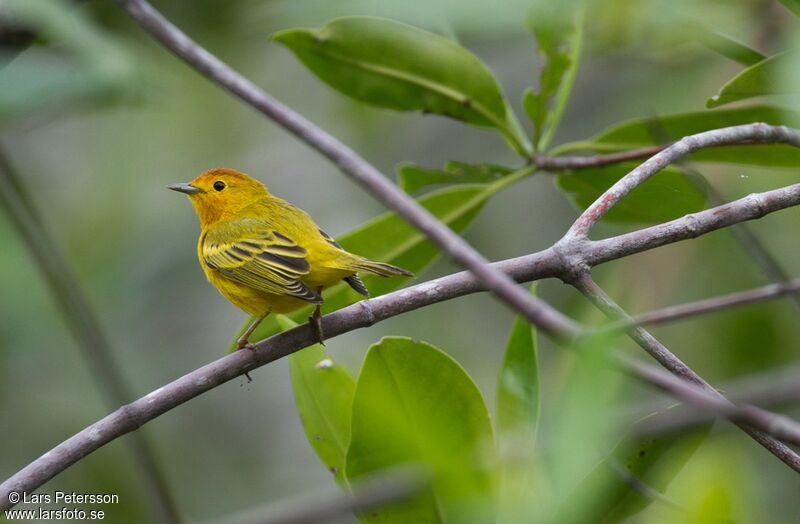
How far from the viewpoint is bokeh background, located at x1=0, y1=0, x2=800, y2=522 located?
3838 millimetres

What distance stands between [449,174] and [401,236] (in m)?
0.26

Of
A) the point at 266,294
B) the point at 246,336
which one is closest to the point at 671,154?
the point at 246,336

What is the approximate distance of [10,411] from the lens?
4980 millimetres

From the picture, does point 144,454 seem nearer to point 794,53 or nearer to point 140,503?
point 794,53

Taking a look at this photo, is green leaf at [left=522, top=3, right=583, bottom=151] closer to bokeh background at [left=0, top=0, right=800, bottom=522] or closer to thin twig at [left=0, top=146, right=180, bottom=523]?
bokeh background at [left=0, top=0, right=800, bottom=522]

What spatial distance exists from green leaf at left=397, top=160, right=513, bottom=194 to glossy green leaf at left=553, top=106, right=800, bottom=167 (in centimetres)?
21

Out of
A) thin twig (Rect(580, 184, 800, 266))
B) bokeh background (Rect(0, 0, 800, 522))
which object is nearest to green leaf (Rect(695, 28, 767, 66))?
bokeh background (Rect(0, 0, 800, 522))

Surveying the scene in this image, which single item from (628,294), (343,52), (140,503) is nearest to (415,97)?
(343,52)

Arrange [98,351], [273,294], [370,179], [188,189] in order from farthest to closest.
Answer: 1. [188,189]
2. [273,294]
3. [98,351]
4. [370,179]

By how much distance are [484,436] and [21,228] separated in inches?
40.4

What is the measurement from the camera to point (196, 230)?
5988mm

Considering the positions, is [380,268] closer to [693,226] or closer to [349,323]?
[349,323]

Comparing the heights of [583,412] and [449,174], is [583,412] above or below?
below

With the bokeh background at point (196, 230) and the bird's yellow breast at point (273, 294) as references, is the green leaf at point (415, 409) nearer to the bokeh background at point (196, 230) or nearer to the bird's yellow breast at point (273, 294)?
the bird's yellow breast at point (273, 294)
